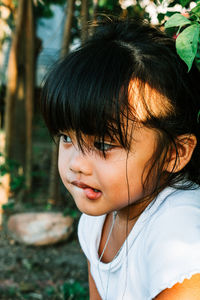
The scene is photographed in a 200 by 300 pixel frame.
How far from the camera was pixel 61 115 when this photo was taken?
1.27m

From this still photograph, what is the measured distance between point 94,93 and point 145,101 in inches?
6.2

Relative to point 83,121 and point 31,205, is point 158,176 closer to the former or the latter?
point 83,121

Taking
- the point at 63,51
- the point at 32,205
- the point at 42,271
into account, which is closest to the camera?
the point at 42,271

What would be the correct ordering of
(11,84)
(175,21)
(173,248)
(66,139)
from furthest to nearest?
(11,84), (66,139), (173,248), (175,21)

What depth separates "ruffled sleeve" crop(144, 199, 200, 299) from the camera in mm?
1130

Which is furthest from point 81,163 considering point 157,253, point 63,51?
point 63,51

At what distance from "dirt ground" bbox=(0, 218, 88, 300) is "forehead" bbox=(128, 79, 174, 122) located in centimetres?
153

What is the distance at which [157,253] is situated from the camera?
1199mm

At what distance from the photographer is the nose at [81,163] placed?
122 cm

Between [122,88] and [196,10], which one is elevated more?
[196,10]

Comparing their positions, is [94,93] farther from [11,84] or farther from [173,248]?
[11,84]

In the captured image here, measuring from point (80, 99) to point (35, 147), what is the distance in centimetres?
354

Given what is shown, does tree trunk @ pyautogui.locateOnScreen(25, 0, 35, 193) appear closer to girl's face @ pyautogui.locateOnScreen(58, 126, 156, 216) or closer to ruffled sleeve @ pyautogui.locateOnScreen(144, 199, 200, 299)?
girl's face @ pyautogui.locateOnScreen(58, 126, 156, 216)

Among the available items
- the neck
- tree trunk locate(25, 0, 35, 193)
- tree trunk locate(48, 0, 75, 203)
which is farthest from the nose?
tree trunk locate(25, 0, 35, 193)
